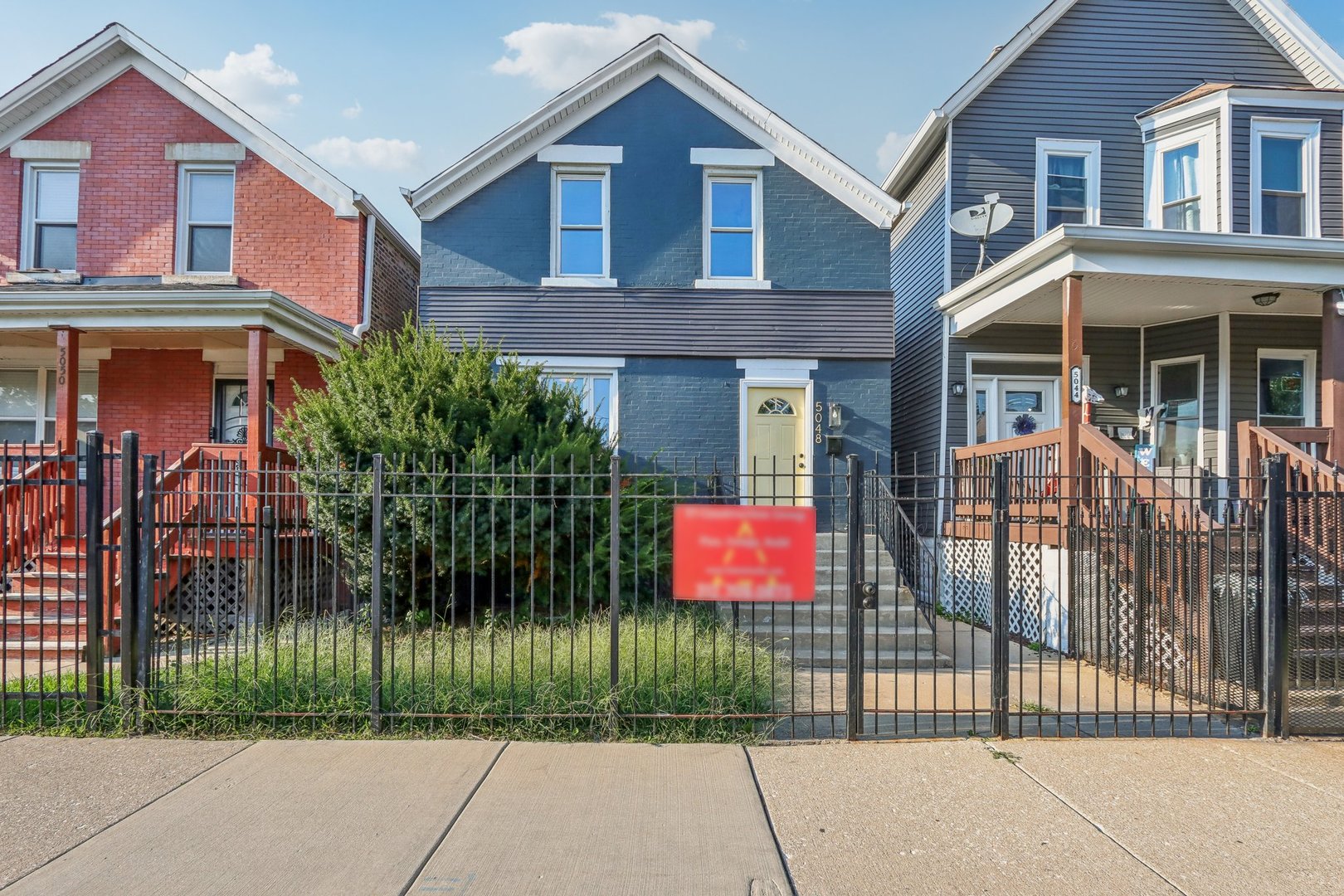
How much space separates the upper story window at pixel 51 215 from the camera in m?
12.1

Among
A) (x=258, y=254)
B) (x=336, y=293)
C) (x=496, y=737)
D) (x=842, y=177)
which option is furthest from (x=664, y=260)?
(x=496, y=737)

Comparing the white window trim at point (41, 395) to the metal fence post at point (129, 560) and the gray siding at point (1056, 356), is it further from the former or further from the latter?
the gray siding at point (1056, 356)

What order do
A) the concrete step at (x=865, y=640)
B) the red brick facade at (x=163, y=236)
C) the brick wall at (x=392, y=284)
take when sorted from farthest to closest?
the brick wall at (x=392, y=284), the red brick facade at (x=163, y=236), the concrete step at (x=865, y=640)

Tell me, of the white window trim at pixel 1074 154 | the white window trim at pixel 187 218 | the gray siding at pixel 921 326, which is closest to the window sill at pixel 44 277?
the white window trim at pixel 187 218

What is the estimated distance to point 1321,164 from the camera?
39.0 feet

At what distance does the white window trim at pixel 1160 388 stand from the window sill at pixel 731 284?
601 cm

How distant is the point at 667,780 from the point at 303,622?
4.63 metres

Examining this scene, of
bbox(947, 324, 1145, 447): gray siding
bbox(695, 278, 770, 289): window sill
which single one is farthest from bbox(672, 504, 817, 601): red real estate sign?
bbox(947, 324, 1145, 447): gray siding

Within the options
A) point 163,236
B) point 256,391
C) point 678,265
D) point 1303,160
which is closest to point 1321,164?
point 1303,160

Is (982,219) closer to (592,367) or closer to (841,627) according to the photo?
(592,367)

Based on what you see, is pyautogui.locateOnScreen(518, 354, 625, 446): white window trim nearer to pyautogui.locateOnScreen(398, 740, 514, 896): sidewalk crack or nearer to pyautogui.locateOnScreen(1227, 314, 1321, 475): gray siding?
pyautogui.locateOnScreen(398, 740, 514, 896): sidewalk crack

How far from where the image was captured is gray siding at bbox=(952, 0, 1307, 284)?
1223 cm

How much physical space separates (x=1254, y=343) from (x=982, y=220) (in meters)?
4.31

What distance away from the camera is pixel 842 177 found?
1184 cm
